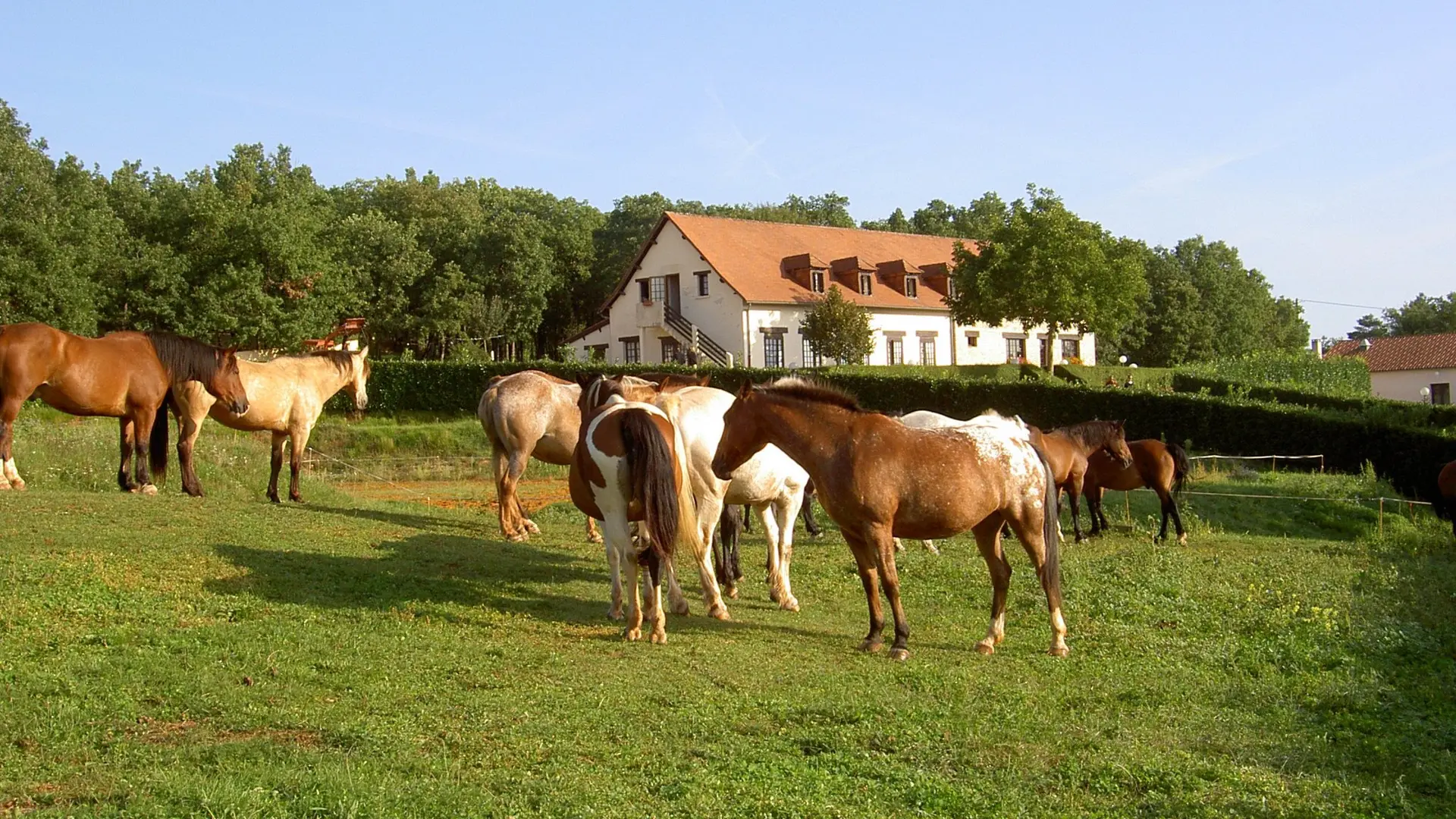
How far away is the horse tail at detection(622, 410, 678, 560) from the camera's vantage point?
28.8 feet

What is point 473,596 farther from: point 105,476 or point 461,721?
point 105,476

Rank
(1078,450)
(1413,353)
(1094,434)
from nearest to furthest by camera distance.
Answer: (1078,450)
(1094,434)
(1413,353)

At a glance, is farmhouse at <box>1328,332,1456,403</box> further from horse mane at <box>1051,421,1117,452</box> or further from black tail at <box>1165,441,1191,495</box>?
horse mane at <box>1051,421,1117,452</box>

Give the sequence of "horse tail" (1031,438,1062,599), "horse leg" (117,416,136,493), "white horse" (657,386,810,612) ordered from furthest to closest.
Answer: "horse leg" (117,416,136,493) → "white horse" (657,386,810,612) → "horse tail" (1031,438,1062,599)

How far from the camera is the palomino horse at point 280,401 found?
47.3 ft

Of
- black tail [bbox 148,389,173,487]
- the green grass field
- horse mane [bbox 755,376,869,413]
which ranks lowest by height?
the green grass field

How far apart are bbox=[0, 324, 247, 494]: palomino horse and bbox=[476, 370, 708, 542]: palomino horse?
3207 millimetres

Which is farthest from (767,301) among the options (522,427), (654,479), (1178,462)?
(654,479)

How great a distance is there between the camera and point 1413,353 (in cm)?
7025

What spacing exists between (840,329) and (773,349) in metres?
4.28

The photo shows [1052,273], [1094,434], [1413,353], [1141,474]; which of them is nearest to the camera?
[1094,434]

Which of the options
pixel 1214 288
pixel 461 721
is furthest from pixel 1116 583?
pixel 1214 288

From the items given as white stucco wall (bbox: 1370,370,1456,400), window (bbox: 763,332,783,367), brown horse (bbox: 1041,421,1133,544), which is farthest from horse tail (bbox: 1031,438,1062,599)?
white stucco wall (bbox: 1370,370,1456,400)

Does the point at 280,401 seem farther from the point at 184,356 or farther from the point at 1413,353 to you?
the point at 1413,353
